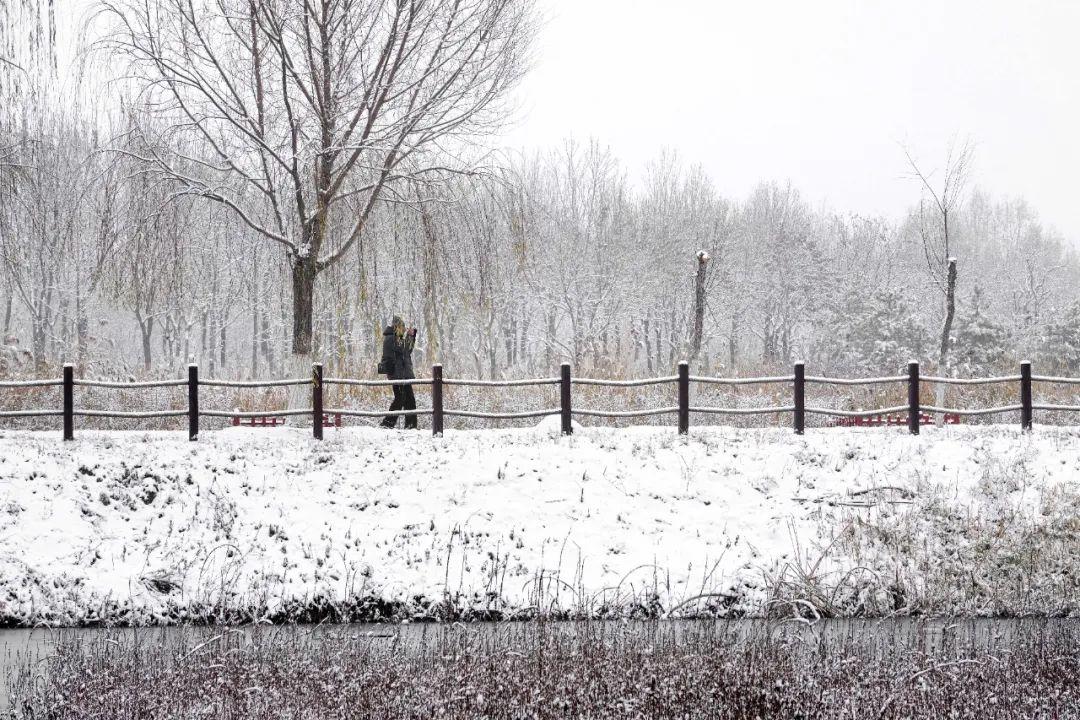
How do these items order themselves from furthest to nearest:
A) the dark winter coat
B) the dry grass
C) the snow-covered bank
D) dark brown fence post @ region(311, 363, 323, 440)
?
the dark winter coat < dark brown fence post @ region(311, 363, 323, 440) < the snow-covered bank < the dry grass

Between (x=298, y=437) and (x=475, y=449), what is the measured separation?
2.89 meters

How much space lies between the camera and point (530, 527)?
11133 mm

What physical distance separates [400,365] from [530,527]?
5.52 metres

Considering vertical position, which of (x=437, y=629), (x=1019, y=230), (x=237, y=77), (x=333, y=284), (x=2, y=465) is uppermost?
(x=1019, y=230)

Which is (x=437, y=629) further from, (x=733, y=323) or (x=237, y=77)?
(x=733, y=323)

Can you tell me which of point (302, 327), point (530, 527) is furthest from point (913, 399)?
point (302, 327)

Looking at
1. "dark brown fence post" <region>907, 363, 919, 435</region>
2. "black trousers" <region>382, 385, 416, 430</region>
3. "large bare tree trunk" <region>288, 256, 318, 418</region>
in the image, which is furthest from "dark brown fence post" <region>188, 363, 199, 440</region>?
"dark brown fence post" <region>907, 363, 919, 435</region>

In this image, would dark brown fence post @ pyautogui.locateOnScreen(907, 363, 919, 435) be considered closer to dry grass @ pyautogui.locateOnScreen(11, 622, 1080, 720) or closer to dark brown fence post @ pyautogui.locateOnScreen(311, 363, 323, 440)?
dry grass @ pyautogui.locateOnScreen(11, 622, 1080, 720)

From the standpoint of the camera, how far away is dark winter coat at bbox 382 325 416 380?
1533 centimetres

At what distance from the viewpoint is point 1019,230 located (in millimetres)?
75875

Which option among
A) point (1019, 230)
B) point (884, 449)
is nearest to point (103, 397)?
point (884, 449)

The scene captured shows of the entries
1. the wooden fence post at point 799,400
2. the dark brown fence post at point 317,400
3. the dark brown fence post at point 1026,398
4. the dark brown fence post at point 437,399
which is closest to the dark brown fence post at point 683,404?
the wooden fence post at point 799,400

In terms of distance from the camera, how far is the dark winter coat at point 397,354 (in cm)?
1533

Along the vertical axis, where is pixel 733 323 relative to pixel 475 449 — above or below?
above
